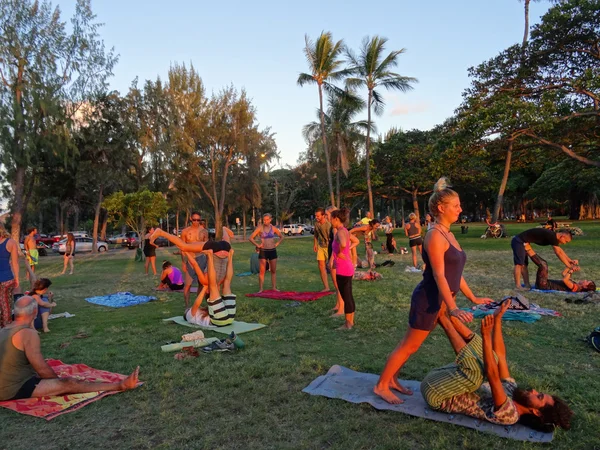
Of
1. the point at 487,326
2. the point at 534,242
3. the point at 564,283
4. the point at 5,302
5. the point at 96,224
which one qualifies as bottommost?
the point at 564,283

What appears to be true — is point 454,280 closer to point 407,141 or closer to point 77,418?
point 77,418

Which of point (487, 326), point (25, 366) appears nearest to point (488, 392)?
point (487, 326)

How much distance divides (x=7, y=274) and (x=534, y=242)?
30.4 feet

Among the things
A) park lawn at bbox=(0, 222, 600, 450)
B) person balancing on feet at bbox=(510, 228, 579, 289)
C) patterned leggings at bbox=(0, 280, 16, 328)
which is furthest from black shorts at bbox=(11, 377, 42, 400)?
person balancing on feet at bbox=(510, 228, 579, 289)

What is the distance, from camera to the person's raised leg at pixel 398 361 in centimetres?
364

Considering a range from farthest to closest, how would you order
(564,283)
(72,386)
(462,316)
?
(564,283) → (72,386) → (462,316)

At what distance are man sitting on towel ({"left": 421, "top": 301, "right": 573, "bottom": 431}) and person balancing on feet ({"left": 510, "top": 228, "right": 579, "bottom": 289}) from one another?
5882mm

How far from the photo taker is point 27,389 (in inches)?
159

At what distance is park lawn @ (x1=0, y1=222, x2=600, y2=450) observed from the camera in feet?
10.8

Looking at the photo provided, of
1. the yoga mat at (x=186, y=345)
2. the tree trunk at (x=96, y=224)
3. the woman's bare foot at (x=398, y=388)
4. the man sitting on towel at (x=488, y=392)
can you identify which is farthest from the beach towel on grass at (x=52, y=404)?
the tree trunk at (x=96, y=224)

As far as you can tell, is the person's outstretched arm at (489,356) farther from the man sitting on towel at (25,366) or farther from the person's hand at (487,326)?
the man sitting on towel at (25,366)

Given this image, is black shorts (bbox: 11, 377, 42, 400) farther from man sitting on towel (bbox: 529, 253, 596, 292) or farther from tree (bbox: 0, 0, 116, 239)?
tree (bbox: 0, 0, 116, 239)

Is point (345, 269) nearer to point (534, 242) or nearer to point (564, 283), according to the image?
point (534, 242)

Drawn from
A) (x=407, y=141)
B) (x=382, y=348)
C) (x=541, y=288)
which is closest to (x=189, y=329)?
(x=382, y=348)
